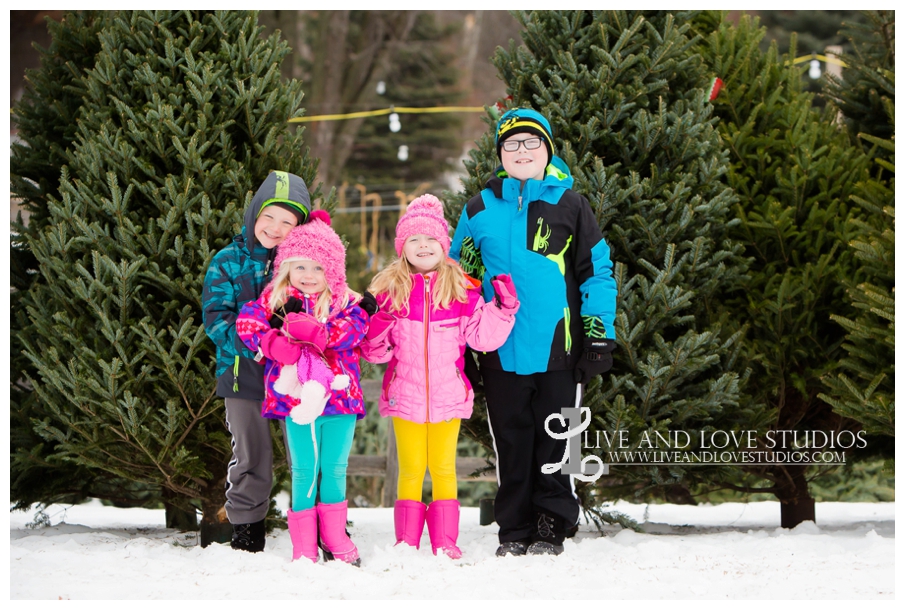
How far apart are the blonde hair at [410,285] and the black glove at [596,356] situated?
605 millimetres

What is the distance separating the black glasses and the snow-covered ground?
74.8 inches

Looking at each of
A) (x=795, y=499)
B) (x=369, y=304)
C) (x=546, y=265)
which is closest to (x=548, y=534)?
(x=546, y=265)

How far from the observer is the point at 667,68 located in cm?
446

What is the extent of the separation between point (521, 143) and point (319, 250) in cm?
109

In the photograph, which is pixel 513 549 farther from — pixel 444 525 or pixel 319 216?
pixel 319 216

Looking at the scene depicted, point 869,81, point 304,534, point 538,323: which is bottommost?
point 304,534

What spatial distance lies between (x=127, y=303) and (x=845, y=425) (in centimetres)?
394

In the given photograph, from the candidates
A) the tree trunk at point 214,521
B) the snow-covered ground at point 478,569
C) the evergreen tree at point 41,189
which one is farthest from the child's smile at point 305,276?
the evergreen tree at point 41,189

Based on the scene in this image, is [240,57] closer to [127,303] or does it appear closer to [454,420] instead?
[127,303]

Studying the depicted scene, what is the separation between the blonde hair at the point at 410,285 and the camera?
12.5 feet

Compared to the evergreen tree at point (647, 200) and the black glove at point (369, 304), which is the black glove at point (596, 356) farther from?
the black glove at point (369, 304)

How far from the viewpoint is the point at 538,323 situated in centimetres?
388

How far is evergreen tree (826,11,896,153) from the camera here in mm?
5031
